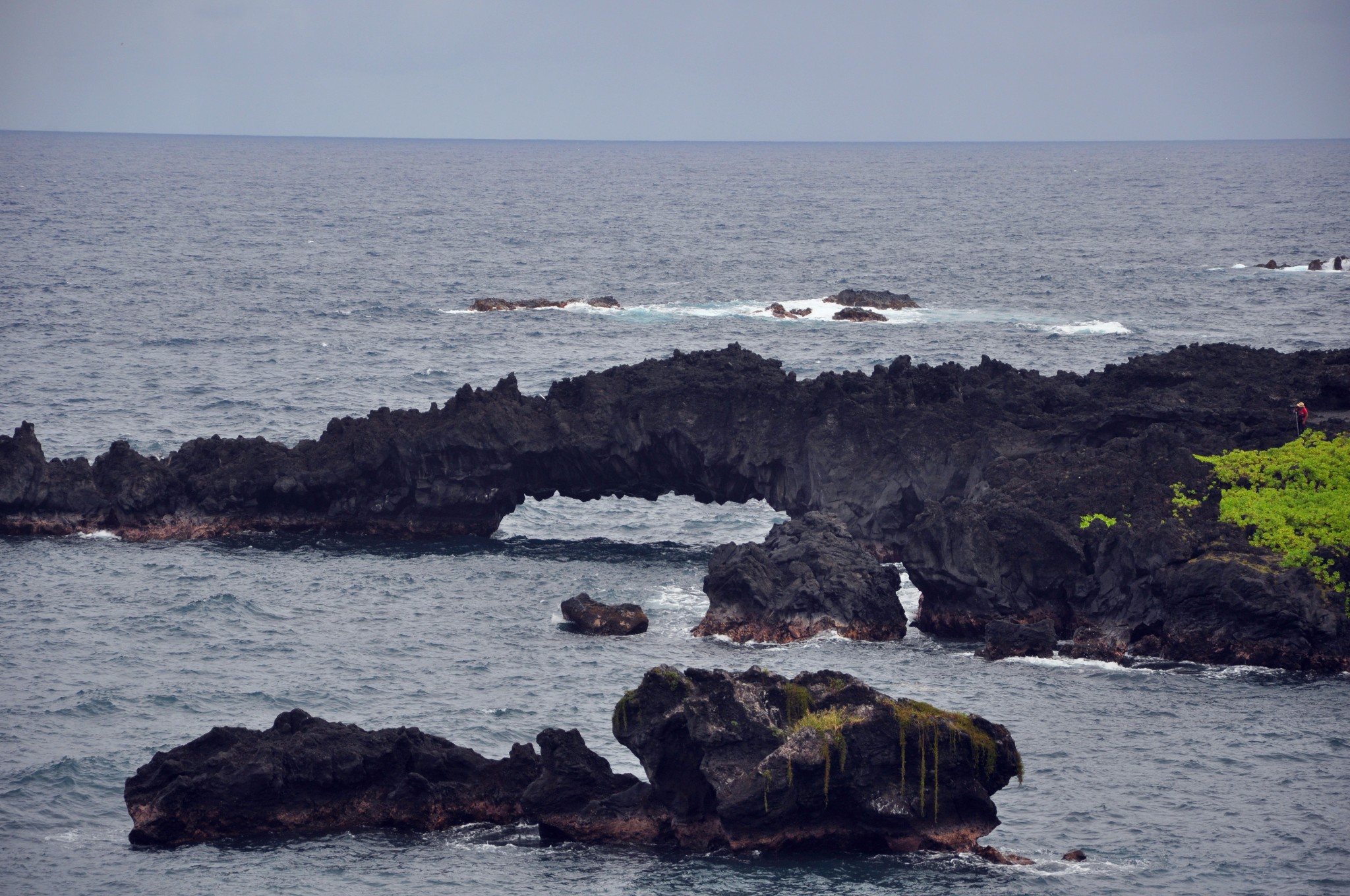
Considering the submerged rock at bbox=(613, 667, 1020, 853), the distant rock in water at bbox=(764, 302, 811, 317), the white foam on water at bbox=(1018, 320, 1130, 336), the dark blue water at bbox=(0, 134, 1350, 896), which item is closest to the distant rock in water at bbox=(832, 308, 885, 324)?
the distant rock in water at bbox=(764, 302, 811, 317)

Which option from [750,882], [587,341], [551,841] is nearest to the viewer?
[750,882]

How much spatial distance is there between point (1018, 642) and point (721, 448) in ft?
54.1

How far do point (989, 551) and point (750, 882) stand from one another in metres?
18.4

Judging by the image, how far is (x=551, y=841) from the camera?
3238 cm

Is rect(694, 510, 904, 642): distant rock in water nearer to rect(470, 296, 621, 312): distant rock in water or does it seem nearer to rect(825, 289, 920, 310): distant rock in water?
rect(825, 289, 920, 310): distant rock in water

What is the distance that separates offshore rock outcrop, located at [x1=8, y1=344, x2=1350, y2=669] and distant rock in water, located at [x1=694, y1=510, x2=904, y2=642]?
5418mm

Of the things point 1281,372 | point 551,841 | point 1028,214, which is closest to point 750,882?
point 551,841

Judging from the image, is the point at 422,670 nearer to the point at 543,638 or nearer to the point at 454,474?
the point at 543,638

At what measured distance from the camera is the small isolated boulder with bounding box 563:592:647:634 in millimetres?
45750

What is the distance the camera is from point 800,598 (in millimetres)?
45000

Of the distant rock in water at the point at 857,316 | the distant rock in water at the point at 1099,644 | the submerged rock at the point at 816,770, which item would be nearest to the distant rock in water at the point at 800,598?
the distant rock in water at the point at 1099,644

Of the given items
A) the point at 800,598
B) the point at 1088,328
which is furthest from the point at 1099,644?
the point at 1088,328

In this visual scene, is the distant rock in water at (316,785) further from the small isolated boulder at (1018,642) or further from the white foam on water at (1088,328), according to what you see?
the white foam on water at (1088,328)

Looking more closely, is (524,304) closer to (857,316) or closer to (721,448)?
(857,316)
